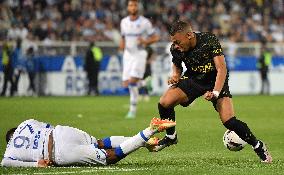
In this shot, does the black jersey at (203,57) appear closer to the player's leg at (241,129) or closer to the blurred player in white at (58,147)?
the player's leg at (241,129)

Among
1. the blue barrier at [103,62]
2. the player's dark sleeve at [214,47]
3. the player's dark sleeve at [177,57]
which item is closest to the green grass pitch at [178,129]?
the player's dark sleeve at [177,57]

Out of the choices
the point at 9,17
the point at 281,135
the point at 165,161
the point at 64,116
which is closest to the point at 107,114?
the point at 64,116

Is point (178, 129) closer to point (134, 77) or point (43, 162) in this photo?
point (134, 77)

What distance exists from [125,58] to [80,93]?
12639 mm

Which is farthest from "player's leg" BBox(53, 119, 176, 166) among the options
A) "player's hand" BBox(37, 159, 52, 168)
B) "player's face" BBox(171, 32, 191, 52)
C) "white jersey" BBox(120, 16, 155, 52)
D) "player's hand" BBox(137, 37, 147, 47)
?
"white jersey" BBox(120, 16, 155, 52)

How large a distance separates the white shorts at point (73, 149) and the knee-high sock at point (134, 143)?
23 centimetres

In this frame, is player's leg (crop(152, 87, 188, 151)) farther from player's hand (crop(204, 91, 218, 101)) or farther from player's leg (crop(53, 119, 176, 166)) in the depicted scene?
player's leg (crop(53, 119, 176, 166))

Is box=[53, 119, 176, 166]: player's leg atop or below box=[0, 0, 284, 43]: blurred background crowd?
below

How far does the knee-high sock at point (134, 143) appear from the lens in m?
10.5

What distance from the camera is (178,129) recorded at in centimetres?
1727

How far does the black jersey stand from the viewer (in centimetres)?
1148

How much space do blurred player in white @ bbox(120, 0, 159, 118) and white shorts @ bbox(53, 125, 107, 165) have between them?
32.9 feet

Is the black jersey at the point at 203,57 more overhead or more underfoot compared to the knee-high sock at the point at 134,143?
more overhead

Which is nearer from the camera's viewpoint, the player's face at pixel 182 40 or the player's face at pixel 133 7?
the player's face at pixel 182 40
